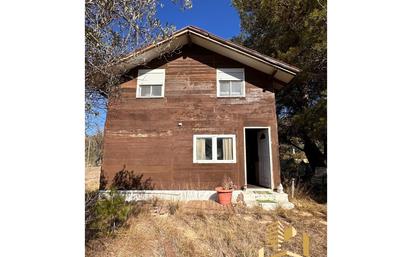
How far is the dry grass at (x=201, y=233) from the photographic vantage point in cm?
425

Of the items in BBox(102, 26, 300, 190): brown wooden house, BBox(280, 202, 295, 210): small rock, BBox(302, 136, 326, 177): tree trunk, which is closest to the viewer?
BBox(280, 202, 295, 210): small rock

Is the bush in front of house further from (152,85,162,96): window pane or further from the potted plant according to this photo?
(152,85,162,96): window pane

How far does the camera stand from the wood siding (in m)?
8.84

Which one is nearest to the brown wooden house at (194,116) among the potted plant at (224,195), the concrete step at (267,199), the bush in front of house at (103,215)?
the concrete step at (267,199)

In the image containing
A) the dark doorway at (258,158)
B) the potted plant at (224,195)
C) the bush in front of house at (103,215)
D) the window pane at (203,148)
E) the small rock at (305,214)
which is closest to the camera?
the bush in front of house at (103,215)

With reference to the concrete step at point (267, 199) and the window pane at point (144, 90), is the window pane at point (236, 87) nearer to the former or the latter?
the window pane at point (144, 90)

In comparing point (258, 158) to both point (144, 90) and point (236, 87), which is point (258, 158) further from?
point (144, 90)

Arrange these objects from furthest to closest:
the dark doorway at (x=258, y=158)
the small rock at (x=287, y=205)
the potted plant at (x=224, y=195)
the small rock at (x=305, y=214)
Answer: the dark doorway at (x=258, y=158) → the potted plant at (x=224, y=195) → the small rock at (x=287, y=205) → the small rock at (x=305, y=214)

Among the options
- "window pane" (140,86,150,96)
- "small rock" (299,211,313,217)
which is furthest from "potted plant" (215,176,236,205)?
"window pane" (140,86,150,96)

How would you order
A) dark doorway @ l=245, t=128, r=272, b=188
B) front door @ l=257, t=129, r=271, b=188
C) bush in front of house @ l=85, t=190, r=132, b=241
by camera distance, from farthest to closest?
dark doorway @ l=245, t=128, r=272, b=188, front door @ l=257, t=129, r=271, b=188, bush in front of house @ l=85, t=190, r=132, b=241

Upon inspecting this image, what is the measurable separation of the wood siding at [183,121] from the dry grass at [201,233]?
6.04 ft

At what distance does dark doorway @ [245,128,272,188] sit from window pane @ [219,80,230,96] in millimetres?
2075
